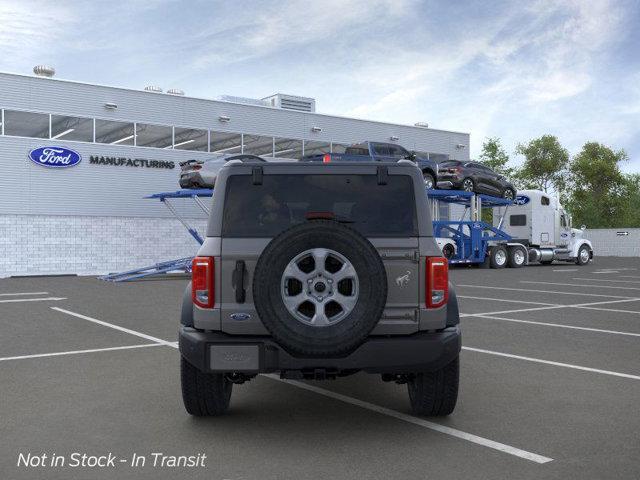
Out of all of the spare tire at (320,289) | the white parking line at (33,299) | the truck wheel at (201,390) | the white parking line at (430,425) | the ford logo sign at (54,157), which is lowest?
the white parking line at (430,425)

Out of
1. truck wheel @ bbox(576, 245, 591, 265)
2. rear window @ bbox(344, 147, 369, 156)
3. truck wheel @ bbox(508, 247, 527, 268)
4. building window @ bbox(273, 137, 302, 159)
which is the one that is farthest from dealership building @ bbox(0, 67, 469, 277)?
truck wheel @ bbox(576, 245, 591, 265)

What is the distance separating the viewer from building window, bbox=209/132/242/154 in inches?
1233

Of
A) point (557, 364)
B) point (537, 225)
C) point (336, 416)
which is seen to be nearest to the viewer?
point (336, 416)

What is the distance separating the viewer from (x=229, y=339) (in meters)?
4.68

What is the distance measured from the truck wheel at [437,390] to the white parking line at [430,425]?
117 millimetres

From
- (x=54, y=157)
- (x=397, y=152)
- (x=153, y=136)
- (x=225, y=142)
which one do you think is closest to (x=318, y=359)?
(x=397, y=152)

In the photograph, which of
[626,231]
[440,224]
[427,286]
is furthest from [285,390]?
[626,231]

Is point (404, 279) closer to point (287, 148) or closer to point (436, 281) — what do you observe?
point (436, 281)

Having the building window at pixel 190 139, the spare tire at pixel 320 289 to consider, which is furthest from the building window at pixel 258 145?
the spare tire at pixel 320 289

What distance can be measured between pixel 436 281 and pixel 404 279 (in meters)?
0.22

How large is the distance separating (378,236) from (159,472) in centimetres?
207

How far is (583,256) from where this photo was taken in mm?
33406

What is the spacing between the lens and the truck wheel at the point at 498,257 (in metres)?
30.0

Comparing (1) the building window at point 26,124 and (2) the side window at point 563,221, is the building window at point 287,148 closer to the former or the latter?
(1) the building window at point 26,124
